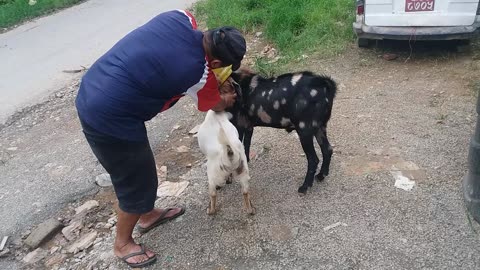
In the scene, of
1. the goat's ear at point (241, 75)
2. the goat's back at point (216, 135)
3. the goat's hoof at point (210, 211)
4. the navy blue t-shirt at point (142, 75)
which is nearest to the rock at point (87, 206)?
the goat's hoof at point (210, 211)

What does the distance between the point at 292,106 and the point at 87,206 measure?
2.13m

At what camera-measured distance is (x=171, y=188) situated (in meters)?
4.36

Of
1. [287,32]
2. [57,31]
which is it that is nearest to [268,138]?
[287,32]

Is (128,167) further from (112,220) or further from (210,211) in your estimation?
(112,220)

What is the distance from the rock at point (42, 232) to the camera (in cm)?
397

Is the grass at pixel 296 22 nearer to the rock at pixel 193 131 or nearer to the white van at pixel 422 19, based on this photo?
the white van at pixel 422 19

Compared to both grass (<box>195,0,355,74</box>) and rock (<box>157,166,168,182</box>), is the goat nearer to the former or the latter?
rock (<box>157,166,168,182</box>)

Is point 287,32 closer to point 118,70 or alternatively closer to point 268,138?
point 268,138

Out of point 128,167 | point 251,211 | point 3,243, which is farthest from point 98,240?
point 251,211

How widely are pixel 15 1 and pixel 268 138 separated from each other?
1151 cm

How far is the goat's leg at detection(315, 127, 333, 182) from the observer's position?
393 centimetres

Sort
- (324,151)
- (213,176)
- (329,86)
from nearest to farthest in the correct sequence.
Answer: (213,176) → (329,86) → (324,151)

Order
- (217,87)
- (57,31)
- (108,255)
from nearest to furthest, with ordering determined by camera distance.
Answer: (217,87) → (108,255) → (57,31)

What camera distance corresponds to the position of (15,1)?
44.3 feet
